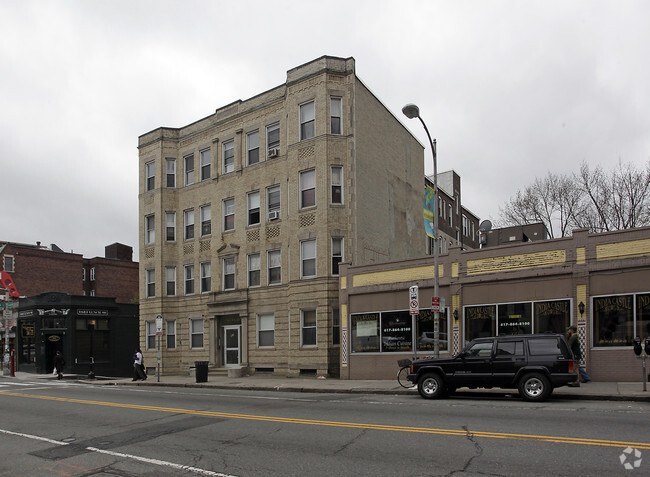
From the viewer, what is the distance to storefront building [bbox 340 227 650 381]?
17969mm

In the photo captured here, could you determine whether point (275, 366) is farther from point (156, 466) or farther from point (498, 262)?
point (156, 466)

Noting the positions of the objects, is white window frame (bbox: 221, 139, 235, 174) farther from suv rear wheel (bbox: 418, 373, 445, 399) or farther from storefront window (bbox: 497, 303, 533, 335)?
suv rear wheel (bbox: 418, 373, 445, 399)

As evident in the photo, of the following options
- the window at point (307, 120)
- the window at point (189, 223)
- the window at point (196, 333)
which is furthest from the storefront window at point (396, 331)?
the window at point (189, 223)

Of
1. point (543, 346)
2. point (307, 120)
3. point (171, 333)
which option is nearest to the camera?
point (543, 346)

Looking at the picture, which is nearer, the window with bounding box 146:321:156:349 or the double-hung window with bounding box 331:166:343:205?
the double-hung window with bounding box 331:166:343:205

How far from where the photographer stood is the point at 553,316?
763 inches

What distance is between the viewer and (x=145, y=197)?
35.5m

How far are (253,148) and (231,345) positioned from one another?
10.4m

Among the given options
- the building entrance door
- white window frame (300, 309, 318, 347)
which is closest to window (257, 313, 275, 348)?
the building entrance door

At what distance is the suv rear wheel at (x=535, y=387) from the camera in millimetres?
14141

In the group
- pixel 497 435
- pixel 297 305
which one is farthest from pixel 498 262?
pixel 497 435

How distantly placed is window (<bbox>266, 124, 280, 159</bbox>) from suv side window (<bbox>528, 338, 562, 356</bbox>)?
58.5 ft

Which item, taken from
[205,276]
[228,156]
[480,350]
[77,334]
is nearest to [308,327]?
[205,276]

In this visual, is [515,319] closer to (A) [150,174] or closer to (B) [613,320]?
(B) [613,320]
